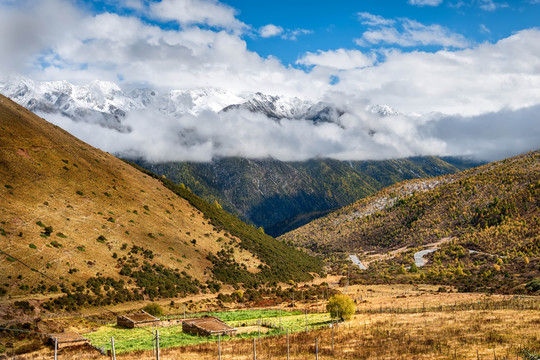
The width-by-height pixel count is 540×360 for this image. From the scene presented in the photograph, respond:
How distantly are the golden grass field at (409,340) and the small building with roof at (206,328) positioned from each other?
15.7 feet

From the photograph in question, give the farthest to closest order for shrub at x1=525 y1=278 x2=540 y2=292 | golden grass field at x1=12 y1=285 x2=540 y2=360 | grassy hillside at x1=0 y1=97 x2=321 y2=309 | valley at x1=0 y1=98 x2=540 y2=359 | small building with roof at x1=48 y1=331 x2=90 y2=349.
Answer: shrub at x1=525 y1=278 x2=540 y2=292
grassy hillside at x1=0 y1=97 x2=321 y2=309
valley at x1=0 y1=98 x2=540 y2=359
small building with roof at x1=48 y1=331 x2=90 y2=349
golden grass field at x1=12 y1=285 x2=540 y2=360

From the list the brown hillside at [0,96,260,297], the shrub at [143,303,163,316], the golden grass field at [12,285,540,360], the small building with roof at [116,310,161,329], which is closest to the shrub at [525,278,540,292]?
the golden grass field at [12,285,540,360]

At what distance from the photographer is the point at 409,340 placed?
5275 centimetres

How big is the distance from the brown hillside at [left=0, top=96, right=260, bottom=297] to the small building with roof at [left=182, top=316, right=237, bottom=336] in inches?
1046

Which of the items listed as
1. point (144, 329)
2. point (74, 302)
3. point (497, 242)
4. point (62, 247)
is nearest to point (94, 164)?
point (62, 247)

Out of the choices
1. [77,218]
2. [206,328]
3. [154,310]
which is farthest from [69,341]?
[77,218]

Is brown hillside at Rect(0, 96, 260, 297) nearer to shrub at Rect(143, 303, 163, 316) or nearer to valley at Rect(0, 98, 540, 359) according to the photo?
valley at Rect(0, 98, 540, 359)

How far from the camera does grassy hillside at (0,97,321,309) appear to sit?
8144 cm

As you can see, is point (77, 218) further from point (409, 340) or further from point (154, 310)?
point (409, 340)

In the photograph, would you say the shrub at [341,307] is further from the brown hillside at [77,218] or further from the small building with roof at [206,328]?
the brown hillside at [77,218]

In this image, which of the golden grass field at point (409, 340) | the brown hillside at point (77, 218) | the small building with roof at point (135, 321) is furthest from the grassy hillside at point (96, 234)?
the golden grass field at point (409, 340)

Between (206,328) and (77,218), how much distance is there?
51.6 meters

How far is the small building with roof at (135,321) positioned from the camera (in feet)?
232

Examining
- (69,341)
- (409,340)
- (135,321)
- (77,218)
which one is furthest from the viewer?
(77,218)
